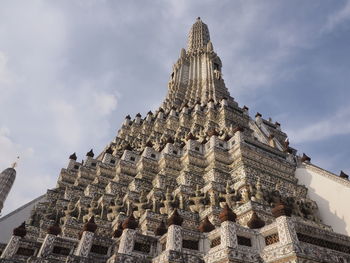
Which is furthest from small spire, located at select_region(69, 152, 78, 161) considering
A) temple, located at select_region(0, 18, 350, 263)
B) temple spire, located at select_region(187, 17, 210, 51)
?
temple spire, located at select_region(187, 17, 210, 51)

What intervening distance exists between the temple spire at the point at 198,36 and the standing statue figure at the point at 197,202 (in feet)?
142

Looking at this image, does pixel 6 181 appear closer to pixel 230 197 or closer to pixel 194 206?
pixel 194 206

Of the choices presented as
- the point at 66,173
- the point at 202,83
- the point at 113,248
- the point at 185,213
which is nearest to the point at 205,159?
the point at 185,213

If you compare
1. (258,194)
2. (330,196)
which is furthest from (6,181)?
(330,196)

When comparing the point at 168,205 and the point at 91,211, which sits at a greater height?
the point at 91,211

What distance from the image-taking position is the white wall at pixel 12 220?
871 inches

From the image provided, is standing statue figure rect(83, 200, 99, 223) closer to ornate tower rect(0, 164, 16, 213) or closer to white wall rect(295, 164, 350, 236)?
white wall rect(295, 164, 350, 236)

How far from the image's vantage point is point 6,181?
1916 inches

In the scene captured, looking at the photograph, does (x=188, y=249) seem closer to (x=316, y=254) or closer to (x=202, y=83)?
(x=316, y=254)

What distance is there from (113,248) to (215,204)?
5.47 metres

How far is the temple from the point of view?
9.52 m

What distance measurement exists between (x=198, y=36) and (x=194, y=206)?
49611 mm

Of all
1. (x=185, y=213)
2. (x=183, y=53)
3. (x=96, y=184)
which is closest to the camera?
(x=185, y=213)

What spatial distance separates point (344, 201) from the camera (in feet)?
49.6
